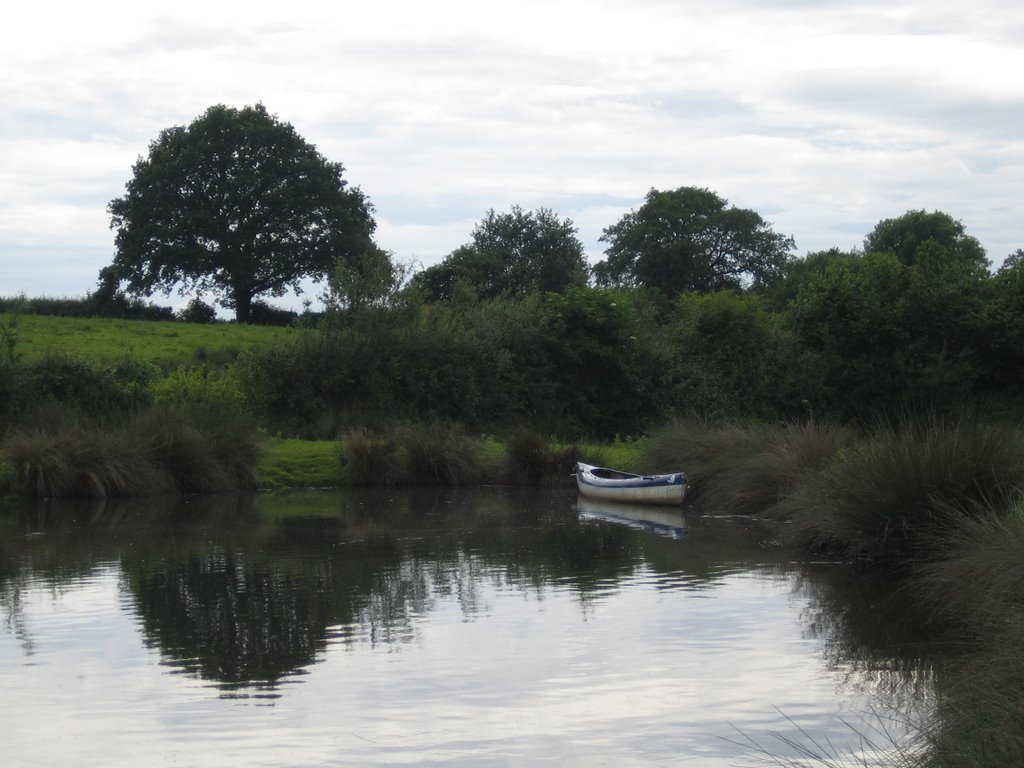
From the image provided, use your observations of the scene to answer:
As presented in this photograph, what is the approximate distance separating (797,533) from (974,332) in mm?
16978

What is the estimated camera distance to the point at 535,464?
30.2m

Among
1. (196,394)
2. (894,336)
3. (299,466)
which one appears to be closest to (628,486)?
(299,466)

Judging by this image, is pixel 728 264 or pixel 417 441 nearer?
pixel 417 441

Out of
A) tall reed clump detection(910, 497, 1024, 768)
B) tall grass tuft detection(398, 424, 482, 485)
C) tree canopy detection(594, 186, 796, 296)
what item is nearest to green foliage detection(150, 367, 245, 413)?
tall grass tuft detection(398, 424, 482, 485)

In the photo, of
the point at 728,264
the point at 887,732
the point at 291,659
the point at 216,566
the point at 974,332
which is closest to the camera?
the point at 887,732

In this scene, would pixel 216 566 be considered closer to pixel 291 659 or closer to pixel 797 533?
pixel 291 659

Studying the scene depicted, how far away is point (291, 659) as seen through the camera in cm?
1162

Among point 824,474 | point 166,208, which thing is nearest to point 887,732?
point 824,474

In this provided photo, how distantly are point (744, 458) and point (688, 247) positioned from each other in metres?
45.6

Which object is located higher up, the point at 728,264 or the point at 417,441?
the point at 728,264

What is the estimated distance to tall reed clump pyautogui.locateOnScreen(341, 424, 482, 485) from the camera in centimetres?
2972

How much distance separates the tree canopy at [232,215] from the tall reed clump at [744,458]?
3062 centimetres

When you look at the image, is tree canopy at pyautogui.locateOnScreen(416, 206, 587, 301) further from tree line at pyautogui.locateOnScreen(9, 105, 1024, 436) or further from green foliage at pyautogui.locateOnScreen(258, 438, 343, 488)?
green foliage at pyautogui.locateOnScreen(258, 438, 343, 488)

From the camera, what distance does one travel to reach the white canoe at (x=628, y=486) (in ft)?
80.8
